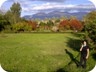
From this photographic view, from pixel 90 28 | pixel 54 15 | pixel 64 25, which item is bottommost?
pixel 90 28

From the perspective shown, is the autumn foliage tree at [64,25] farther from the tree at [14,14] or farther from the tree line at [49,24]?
the tree at [14,14]

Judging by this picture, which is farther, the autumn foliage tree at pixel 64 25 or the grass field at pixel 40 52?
the autumn foliage tree at pixel 64 25

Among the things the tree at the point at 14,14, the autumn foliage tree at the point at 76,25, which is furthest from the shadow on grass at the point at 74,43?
the tree at the point at 14,14

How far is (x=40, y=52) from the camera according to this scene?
8141mm

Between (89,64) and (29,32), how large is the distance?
2.11 m

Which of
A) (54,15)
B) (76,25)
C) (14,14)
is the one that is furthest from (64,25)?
(14,14)

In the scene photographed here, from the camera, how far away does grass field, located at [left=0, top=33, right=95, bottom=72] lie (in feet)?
24.0

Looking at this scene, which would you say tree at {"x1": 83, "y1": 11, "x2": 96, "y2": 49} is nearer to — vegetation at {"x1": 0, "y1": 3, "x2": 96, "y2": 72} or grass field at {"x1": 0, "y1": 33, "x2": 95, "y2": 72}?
vegetation at {"x1": 0, "y1": 3, "x2": 96, "y2": 72}

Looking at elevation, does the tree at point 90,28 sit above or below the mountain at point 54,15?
below

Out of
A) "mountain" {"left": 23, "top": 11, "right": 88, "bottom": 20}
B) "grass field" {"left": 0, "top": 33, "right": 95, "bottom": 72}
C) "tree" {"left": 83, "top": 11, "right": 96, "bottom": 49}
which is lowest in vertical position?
"grass field" {"left": 0, "top": 33, "right": 95, "bottom": 72}

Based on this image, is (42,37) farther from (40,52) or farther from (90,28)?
(90,28)

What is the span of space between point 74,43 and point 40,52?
1234mm

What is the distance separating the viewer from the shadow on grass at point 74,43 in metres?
8.14

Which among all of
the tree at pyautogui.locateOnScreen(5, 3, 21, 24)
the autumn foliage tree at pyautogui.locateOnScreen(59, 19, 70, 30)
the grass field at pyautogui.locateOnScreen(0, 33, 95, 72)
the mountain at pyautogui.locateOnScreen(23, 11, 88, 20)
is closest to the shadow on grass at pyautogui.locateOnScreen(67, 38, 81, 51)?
the grass field at pyautogui.locateOnScreen(0, 33, 95, 72)
